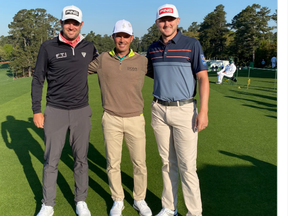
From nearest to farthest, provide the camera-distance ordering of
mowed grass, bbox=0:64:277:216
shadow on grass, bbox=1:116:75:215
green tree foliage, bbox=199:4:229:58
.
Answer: mowed grass, bbox=0:64:277:216 → shadow on grass, bbox=1:116:75:215 → green tree foliage, bbox=199:4:229:58

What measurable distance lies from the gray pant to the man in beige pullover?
29 cm

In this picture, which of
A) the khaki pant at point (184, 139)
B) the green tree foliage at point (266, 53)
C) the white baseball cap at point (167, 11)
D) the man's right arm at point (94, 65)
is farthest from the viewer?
the green tree foliage at point (266, 53)

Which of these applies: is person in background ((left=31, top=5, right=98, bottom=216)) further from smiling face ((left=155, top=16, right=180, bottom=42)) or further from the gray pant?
smiling face ((left=155, top=16, right=180, bottom=42))

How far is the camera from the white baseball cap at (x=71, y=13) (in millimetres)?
2908

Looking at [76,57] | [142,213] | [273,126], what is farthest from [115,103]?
[273,126]

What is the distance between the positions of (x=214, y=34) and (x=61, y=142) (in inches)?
2997

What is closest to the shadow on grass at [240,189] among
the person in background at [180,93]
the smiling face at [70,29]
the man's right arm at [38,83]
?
the person in background at [180,93]

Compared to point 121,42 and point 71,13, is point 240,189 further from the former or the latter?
point 71,13

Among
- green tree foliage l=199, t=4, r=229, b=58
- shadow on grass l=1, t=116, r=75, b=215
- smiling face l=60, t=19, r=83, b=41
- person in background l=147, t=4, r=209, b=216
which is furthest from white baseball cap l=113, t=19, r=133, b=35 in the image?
green tree foliage l=199, t=4, r=229, b=58

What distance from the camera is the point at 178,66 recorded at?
2.78 metres

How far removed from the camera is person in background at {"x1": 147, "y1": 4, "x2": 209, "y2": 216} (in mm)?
2779

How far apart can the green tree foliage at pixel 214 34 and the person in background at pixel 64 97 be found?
71848 millimetres

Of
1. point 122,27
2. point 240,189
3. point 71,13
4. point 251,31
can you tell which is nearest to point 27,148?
point 71,13

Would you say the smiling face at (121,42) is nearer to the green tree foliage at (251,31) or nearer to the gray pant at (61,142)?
the gray pant at (61,142)
